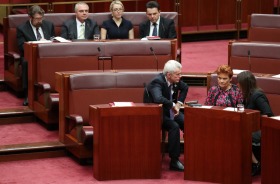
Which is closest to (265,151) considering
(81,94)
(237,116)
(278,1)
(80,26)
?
(237,116)

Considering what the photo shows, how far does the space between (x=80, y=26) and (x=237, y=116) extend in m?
2.32

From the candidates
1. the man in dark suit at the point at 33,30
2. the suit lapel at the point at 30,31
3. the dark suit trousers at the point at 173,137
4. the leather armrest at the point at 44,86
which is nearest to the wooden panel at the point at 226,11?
the man in dark suit at the point at 33,30

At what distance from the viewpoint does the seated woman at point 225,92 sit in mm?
5559

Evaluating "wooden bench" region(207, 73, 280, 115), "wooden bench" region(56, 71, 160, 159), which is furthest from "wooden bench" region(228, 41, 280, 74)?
"wooden bench" region(56, 71, 160, 159)

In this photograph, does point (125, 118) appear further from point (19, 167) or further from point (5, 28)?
point (5, 28)

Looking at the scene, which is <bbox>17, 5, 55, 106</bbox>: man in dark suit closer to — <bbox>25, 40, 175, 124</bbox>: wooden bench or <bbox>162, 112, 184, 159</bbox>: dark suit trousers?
<bbox>25, 40, 175, 124</bbox>: wooden bench

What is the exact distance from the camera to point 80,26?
7.12 meters

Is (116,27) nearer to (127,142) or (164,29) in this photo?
(164,29)

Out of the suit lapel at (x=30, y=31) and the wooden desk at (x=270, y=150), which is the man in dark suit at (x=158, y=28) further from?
the wooden desk at (x=270, y=150)

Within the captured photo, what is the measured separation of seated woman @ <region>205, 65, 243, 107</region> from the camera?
5559 millimetres

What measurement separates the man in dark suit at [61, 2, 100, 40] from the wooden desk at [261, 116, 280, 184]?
240 cm

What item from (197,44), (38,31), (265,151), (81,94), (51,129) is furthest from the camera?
(197,44)

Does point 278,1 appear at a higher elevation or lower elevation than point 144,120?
higher

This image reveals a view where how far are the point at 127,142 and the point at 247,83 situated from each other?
2.82 feet
